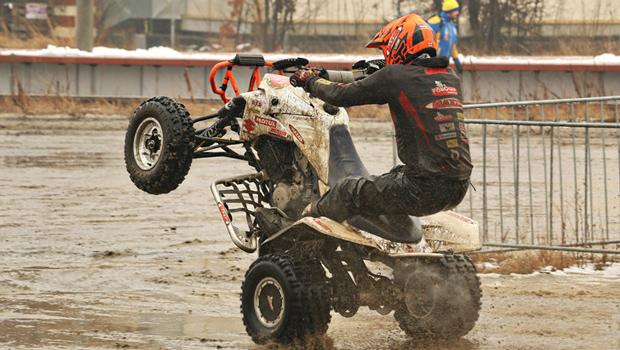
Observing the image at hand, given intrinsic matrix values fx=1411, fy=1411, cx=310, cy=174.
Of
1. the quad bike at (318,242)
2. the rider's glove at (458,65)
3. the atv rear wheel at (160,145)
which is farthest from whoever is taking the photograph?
the rider's glove at (458,65)

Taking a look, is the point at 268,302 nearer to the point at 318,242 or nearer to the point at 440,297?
the point at 318,242

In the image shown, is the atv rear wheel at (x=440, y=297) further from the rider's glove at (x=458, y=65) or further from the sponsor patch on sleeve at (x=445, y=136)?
the rider's glove at (x=458, y=65)

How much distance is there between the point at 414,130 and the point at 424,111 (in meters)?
0.12

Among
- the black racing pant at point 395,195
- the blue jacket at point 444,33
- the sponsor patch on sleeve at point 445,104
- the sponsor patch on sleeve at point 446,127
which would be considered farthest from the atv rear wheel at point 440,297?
the blue jacket at point 444,33

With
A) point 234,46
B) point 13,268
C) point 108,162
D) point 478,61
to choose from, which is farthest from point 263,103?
point 234,46

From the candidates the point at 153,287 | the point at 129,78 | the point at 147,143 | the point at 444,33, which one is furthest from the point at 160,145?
the point at 129,78

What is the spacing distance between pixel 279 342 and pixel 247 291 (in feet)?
1.52

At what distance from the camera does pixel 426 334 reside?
8250 millimetres

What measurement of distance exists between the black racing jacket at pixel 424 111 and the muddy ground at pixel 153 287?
1.16 metres

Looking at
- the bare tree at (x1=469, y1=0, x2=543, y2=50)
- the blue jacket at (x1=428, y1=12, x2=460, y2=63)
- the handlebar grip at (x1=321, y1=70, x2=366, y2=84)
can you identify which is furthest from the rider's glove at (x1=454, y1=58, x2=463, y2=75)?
the handlebar grip at (x1=321, y1=70, x2=366, y2=84)

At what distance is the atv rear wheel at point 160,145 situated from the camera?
8797 mm

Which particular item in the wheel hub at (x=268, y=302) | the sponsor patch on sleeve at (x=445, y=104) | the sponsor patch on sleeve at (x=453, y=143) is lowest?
the wheel hub at (x=268, y=302)

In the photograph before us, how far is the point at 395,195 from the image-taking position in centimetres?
770

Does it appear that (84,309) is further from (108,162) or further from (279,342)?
(108,162)
